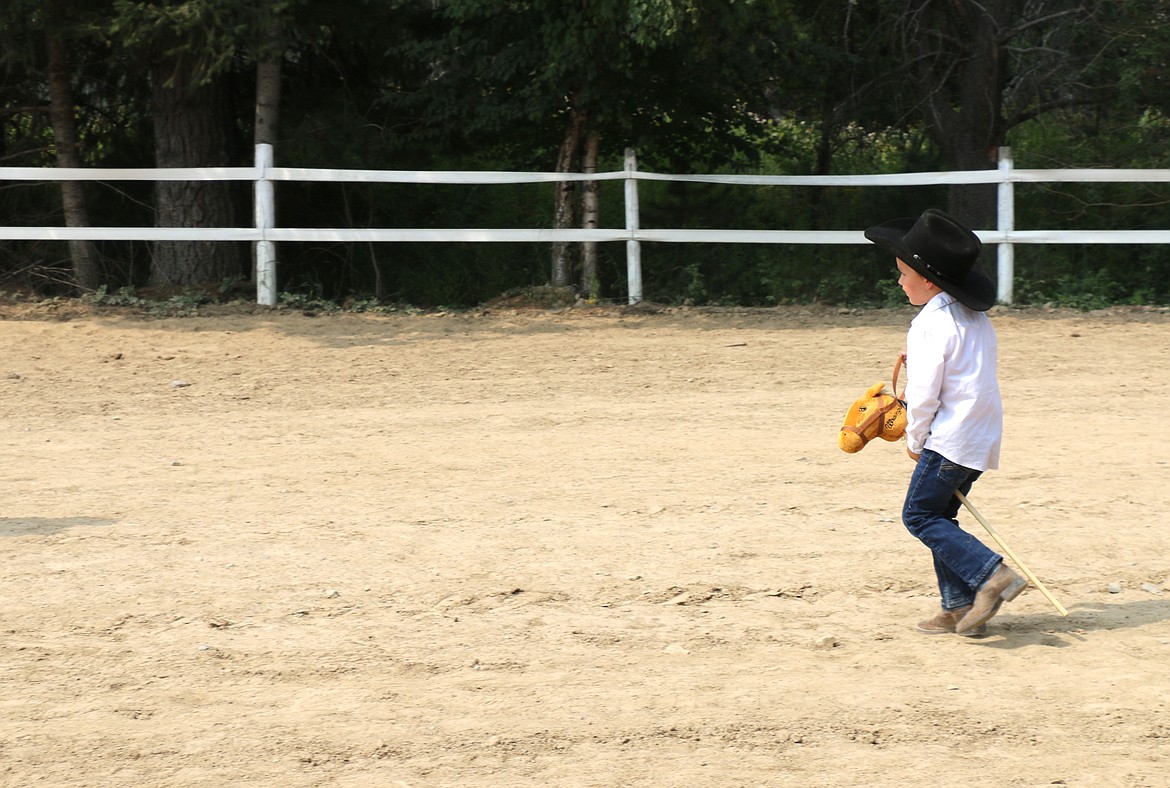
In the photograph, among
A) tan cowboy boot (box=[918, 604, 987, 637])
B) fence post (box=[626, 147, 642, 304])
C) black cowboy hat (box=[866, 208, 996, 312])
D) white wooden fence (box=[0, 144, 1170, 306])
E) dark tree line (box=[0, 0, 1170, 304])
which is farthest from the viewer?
→ dark tree line (box=[0, 0, 1170, 304])

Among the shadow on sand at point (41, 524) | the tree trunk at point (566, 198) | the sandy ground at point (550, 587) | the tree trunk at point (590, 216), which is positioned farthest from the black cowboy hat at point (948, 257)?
the tree trunk at point (566, 198)

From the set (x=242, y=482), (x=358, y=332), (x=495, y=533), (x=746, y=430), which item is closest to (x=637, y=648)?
(x=495, y=533)

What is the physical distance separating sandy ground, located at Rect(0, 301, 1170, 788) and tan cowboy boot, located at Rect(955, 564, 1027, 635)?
13 centimetres

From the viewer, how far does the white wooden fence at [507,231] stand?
1261cm

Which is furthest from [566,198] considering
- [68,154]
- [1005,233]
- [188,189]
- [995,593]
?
[995,593]

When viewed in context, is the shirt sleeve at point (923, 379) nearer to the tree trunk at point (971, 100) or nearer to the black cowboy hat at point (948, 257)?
the black cowboy hat at point (948, 257)

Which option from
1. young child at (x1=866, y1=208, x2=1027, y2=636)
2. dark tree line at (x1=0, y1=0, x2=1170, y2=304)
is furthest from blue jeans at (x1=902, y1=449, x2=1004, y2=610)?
dark tree line at (x1=0, y1=0, x2=1170, y2=304)

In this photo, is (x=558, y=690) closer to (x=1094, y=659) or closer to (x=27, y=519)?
(x=1094, y=659)

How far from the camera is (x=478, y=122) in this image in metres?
14.4

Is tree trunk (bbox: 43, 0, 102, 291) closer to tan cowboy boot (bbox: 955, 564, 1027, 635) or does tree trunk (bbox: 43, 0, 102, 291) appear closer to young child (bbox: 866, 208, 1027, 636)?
young child (bbox: 866, 208, 1027, 636)

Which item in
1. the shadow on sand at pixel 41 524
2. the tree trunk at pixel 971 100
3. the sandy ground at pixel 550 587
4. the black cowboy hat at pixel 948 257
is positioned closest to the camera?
the sandy ground at pixel 550 587

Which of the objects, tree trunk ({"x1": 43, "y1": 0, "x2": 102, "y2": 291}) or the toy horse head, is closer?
the toy horse head

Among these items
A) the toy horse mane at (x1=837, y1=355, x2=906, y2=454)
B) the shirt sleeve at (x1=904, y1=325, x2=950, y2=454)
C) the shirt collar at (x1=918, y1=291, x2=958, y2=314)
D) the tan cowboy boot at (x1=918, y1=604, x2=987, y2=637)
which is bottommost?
the tan cowboy boot at (x1=918, y1=604, x2=987, y2=637)

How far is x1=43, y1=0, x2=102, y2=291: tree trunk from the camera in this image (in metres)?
13.9
